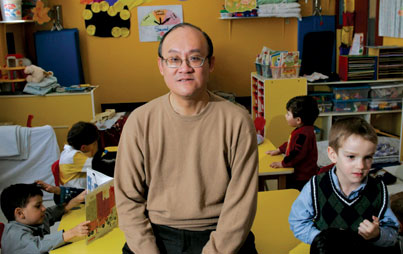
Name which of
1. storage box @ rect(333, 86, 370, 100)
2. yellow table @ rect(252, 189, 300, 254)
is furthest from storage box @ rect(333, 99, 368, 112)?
yellow table @ rect(252, 189, 300, 254)

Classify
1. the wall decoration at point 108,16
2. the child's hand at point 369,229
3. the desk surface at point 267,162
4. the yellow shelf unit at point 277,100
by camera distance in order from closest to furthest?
the child's hand at point 369,229, the desk surface at point 267,162, the yellow shelf unit at point 277,100, the wall decoration at point 108,16

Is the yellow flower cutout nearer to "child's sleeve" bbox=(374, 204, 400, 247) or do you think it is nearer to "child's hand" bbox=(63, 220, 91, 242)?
"child's hand" bbox=(63, 220, 91, 242)

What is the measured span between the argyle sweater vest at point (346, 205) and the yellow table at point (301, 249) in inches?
5.5

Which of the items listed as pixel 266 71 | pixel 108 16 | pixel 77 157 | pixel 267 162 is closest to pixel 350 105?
pixel 266 71

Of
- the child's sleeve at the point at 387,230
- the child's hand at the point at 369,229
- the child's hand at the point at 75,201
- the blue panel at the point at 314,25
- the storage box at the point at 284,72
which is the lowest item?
the child's hand at the point at 75,201

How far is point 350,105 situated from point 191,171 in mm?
3496

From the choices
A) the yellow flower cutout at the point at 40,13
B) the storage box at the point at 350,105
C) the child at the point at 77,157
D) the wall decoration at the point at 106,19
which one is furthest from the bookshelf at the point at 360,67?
the yellow flower cutout at the point at 40,13

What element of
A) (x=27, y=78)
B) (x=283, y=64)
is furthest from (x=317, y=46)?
(x=27, y=78)

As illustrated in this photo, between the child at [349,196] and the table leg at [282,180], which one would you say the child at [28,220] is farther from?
the table leg at [282,180]

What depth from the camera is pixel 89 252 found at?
1665 millimetres

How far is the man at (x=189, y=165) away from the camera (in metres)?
1.54

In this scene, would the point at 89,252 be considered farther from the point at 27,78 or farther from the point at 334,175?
the point at 27,78

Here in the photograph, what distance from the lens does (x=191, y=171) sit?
156cm

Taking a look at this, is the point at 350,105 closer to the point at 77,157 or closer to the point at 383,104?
the point at 383,104
